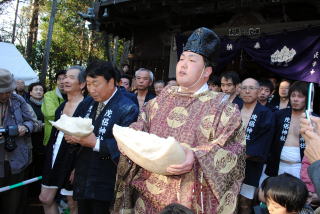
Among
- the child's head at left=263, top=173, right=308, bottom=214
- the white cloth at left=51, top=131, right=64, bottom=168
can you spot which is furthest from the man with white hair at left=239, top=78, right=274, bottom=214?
the white cloth at left=51, top=131, right=64, bottom=168

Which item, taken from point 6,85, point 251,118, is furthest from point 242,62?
point 6,85

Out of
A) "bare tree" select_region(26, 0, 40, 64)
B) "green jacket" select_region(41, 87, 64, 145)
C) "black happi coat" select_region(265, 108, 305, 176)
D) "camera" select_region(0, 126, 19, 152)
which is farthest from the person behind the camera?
"bare tree" select_region(26, 0, 40, 64)

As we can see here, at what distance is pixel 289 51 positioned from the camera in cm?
666

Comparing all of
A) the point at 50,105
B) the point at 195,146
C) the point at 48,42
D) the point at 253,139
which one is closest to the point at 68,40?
the point at 48,42

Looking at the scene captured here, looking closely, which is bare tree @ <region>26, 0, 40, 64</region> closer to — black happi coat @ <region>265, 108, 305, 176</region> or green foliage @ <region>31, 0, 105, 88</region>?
green foliage @ <region>31, 0, 105, 88</region>

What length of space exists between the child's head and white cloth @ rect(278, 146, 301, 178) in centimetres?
148

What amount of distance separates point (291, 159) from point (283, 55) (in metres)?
3.42

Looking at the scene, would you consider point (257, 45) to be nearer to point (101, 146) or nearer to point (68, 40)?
point (101, 146)

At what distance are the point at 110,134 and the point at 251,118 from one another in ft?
6.46

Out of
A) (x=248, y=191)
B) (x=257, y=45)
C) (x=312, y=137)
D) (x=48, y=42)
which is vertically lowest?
(x=248, y=191)

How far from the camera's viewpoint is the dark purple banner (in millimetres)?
6320

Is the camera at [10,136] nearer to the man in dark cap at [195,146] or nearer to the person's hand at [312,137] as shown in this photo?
the man in dark cap at [195,146]

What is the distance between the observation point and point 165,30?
953 cm

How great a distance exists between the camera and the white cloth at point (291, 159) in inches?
154
